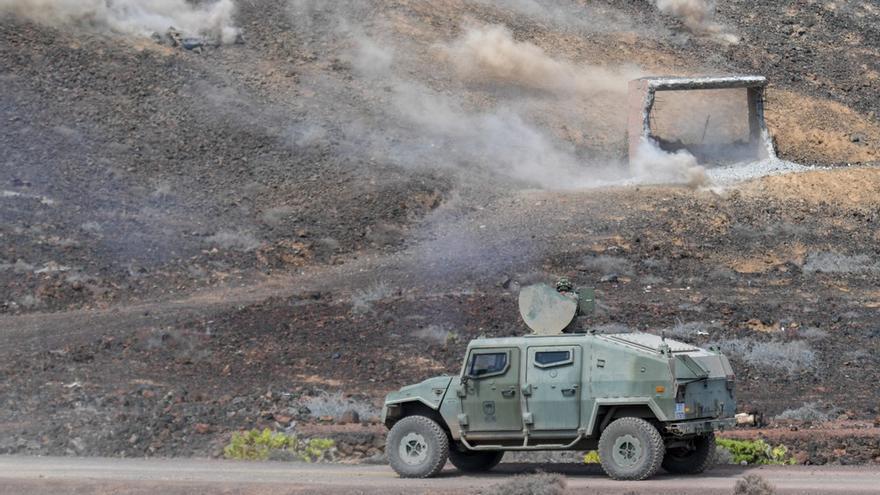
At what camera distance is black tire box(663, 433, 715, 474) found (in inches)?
565

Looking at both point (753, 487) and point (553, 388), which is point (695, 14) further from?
point (753, 487)

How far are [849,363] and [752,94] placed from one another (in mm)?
17645

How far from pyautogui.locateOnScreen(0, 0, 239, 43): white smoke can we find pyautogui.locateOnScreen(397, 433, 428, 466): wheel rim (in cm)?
3087

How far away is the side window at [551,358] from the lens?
46.3 ft

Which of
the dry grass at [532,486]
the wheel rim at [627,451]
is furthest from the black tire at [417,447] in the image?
the dry grass at [532,486]

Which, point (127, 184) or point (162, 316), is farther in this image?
point (127, 184)

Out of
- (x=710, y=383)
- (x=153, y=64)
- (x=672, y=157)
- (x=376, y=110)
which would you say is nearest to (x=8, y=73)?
(x=153, y=64)

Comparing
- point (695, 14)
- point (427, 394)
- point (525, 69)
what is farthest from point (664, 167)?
point (427, 394)

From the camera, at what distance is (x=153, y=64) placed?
41188 mm

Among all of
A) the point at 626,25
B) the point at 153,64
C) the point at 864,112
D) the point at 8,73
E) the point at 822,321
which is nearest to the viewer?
the point at 822,321

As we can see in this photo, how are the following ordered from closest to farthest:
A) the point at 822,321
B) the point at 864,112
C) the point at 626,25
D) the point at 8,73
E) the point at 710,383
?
the point at 710,383, the point at 822,321, the point at 8,73, the point at 864,112, the point at 626,25

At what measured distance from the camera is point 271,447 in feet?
57.0

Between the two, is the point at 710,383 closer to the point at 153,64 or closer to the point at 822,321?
the point at 822,321

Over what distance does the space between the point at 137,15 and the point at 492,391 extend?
3238 cm
